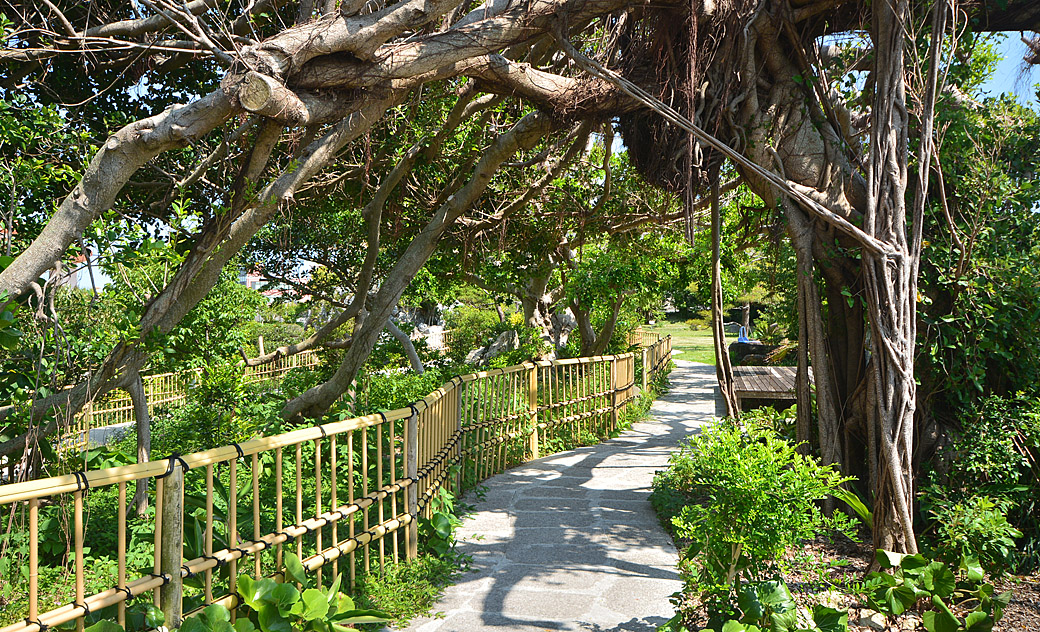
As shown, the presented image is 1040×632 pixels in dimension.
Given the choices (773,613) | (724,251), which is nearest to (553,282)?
(724,251)

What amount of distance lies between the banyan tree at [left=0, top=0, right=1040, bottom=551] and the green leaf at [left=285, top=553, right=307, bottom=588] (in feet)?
4.88

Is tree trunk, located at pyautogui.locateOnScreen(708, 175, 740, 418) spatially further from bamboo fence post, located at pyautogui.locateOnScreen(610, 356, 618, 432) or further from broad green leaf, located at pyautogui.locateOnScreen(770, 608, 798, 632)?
bamboo fence post, located at pyautogui.locateOnScreen(610, 356, 618, 432)

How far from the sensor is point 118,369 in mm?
4066

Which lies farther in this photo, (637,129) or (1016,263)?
(637,129)

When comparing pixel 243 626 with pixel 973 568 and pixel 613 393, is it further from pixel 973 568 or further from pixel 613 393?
pixel 613 393

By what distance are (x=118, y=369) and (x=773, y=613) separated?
3.71 meters

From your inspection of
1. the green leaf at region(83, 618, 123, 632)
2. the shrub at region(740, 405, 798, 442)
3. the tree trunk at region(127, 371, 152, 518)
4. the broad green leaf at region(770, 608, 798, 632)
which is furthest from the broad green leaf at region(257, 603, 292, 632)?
the shrub at region(740, 405, 798, 442)

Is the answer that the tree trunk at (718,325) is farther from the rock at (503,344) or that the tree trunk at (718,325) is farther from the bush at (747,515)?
the rock at (503,344)

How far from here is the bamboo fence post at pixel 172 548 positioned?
272 centimetres

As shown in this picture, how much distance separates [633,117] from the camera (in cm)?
537

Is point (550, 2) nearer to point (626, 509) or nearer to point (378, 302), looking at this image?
point (378, 302)

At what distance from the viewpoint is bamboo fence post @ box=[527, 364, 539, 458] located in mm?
7410

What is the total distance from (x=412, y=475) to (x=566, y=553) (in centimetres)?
116

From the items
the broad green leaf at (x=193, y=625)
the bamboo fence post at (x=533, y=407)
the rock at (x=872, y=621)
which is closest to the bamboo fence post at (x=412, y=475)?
the broad green leaf at (x=193, y=625)
